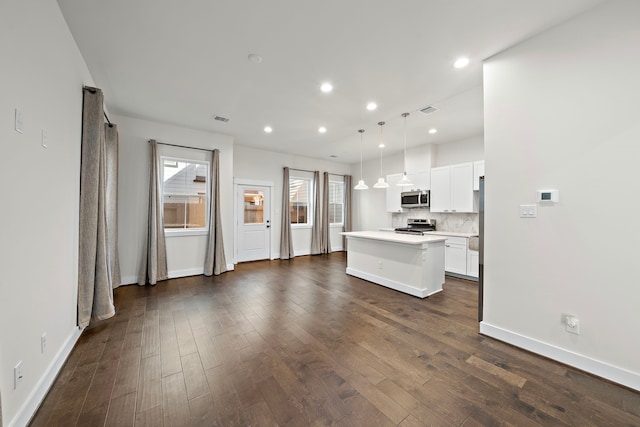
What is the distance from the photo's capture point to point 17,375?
140 centimetres

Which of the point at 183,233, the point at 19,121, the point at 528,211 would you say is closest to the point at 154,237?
the point at 183,233

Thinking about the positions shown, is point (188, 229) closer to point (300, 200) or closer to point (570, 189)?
point (300, 200)

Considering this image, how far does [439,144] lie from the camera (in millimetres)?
5930

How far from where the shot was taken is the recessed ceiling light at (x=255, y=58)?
2.56m

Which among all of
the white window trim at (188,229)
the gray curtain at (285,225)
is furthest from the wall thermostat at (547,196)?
the gray curtain at (285,225)

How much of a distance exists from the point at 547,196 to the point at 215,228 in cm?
506

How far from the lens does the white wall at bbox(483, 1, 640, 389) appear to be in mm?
1811

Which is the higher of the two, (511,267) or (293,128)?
(293,128)

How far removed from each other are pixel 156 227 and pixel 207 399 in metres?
3.58

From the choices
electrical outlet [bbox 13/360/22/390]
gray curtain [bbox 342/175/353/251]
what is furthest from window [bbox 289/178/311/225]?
electrical outlet [bbox 13/360/22/390]

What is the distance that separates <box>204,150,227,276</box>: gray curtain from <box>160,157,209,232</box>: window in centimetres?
22

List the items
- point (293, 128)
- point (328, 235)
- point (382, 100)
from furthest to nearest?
1. point (328, 235)
2. point (293, 128)
3. point (382, 100)

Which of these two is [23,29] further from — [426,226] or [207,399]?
[426,226]

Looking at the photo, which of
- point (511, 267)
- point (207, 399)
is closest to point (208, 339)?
point (207, 399)
